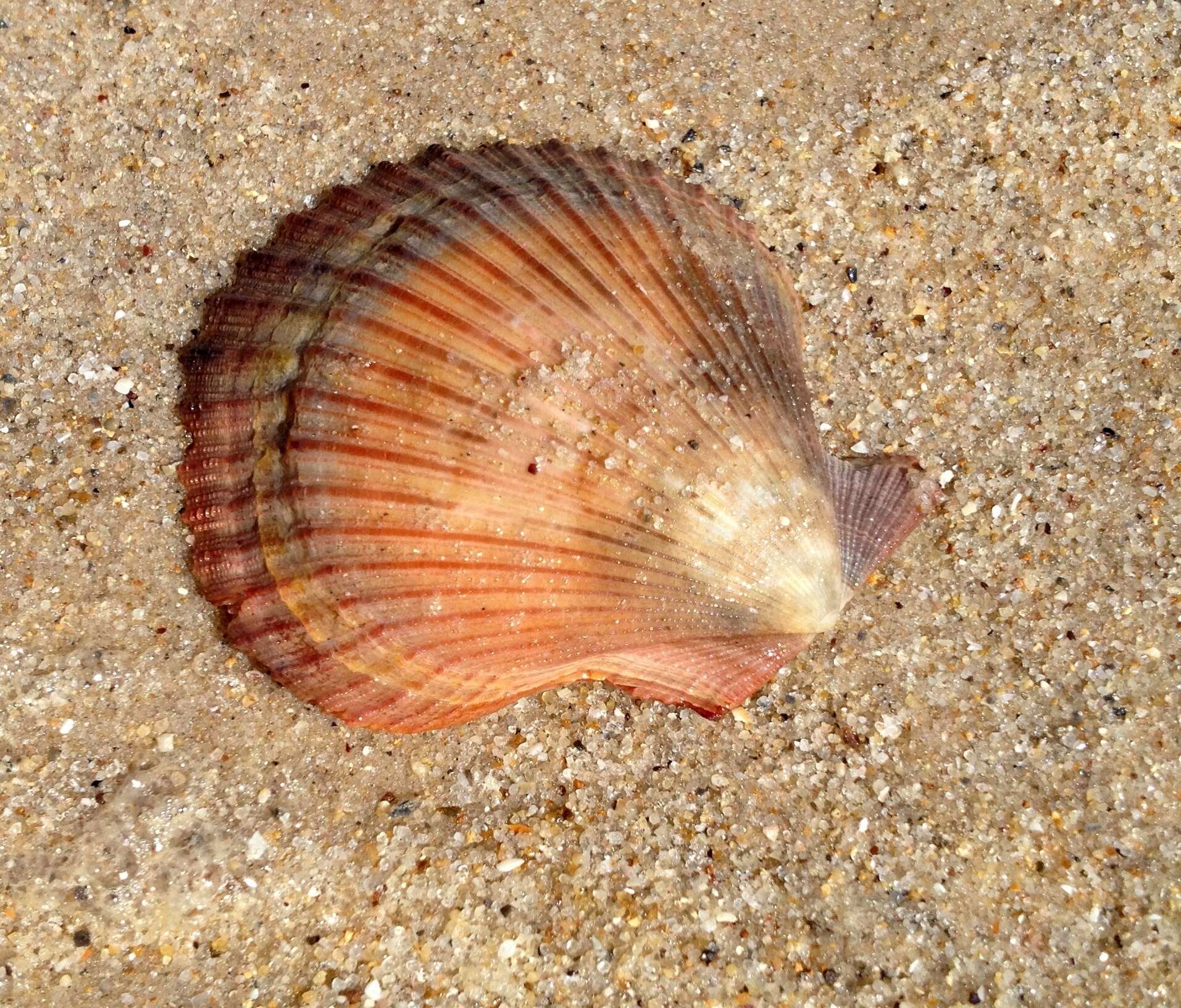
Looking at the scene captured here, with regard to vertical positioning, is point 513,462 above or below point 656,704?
above

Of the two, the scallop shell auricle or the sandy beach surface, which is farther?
the sandy beach surface

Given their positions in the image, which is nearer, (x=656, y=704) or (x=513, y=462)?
(x=513, y=462)

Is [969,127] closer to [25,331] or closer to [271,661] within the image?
[271,661]

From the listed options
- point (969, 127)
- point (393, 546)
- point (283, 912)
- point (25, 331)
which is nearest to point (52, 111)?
point (25, 331)

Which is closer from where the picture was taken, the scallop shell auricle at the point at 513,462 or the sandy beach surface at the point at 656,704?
the scallop shell auricle at the point at 513,462
